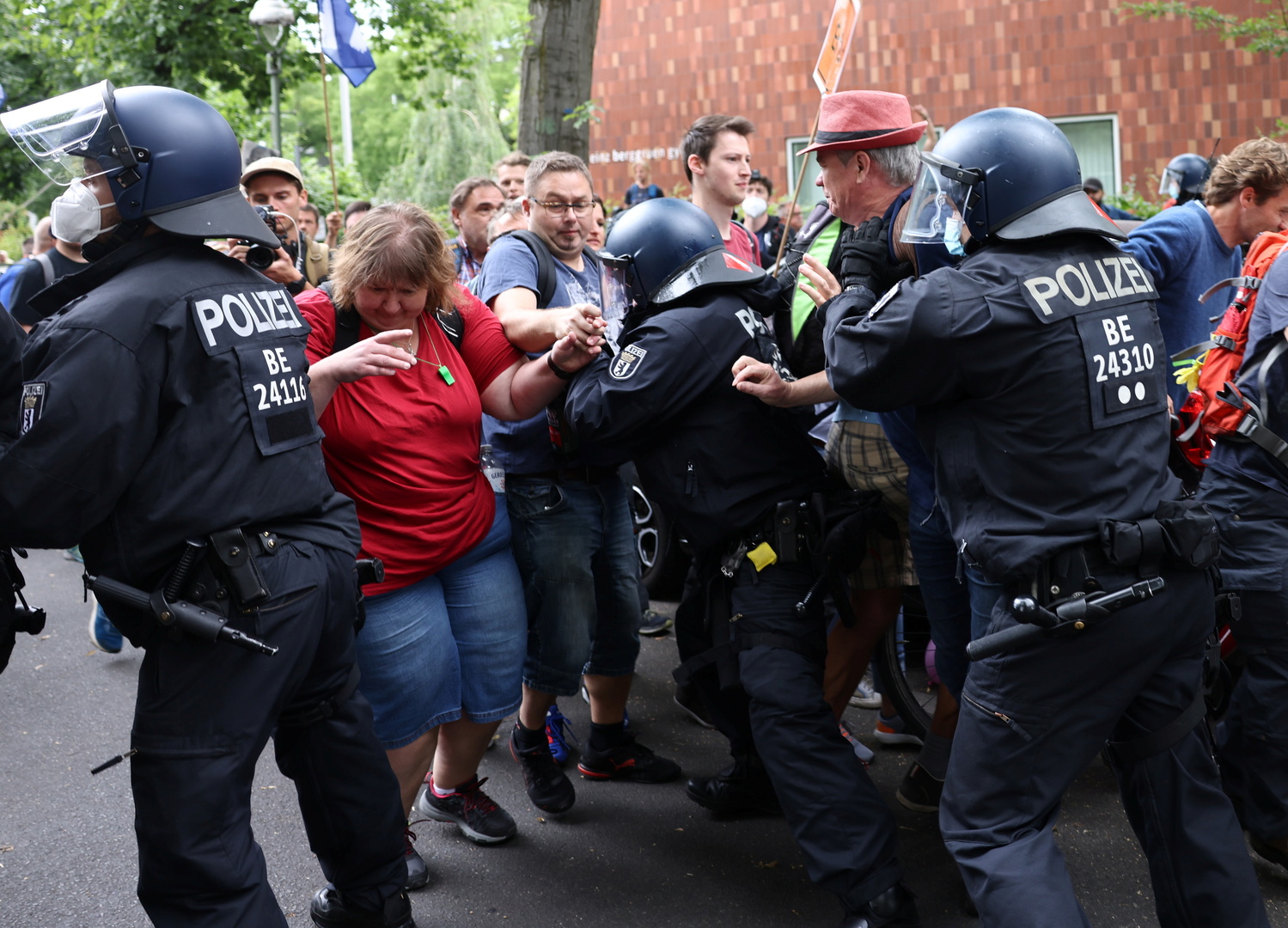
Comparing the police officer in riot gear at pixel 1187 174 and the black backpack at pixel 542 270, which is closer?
the black backpack at pixel 542 270

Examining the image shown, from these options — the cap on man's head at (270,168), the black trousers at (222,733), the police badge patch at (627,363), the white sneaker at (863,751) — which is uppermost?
the cap on man's head at (270,168)

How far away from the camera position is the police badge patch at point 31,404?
7.23ft

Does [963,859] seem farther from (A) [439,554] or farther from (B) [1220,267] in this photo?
(B) [1220,267]

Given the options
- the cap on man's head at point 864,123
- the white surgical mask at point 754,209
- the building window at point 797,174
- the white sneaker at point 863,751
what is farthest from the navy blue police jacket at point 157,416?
the building window at point 797,174

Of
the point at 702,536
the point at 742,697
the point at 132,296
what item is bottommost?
the point at 742,697

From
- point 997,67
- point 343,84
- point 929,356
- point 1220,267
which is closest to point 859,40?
point 997,67

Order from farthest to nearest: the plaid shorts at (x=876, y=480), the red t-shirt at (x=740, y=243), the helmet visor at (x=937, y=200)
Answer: the red t-shirt at (x=740, y=243) → the plaid shorts at (x=876, y=480) → the helmet visor at (x=937, y=200)

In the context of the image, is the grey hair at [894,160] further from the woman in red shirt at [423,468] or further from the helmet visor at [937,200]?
the woman in red shirt at [423,468]

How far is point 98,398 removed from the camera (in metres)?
2.21

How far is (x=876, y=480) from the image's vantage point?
3.53m

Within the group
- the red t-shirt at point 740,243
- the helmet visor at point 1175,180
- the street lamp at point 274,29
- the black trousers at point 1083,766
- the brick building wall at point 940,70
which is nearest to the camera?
the black trousers at point 1083,766

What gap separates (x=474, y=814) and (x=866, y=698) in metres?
1.89

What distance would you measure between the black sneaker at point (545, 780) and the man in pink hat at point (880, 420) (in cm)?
109

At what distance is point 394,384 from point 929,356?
151 centimetres
